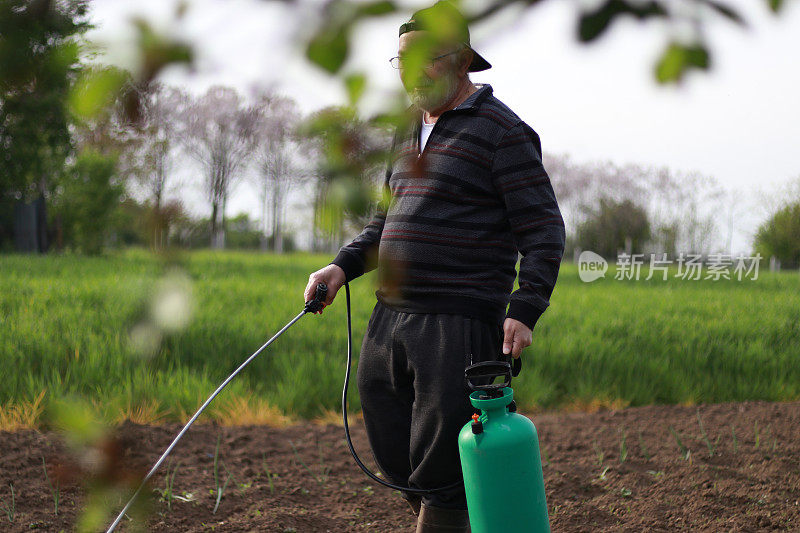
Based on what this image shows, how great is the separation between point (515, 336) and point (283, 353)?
2.65m

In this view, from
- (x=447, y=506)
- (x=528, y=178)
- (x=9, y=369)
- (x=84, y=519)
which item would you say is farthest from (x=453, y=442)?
(x=9, y=369)

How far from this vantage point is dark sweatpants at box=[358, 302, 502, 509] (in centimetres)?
170

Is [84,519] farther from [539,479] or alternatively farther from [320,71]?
[539,479]

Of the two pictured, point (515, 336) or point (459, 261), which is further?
point (459, 261)

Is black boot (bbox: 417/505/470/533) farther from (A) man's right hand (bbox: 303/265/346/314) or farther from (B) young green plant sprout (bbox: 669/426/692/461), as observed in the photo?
(B) young green plant sprout (bbox: 669/426/692/461)

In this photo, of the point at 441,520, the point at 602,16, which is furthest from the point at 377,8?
the point at 441,520

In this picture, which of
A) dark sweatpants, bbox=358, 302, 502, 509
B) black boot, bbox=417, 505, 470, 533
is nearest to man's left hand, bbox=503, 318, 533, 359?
dark sweatpants, bbox=358, 302, 502, 509

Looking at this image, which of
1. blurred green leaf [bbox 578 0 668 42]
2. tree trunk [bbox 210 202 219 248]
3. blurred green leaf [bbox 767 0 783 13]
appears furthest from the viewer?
blurred green leaf [bbox 767 0 783 13]

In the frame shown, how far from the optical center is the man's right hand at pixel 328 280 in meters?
1.86

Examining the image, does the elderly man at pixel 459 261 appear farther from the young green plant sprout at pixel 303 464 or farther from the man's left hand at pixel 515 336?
the young green plant sprout at pixel 303 464

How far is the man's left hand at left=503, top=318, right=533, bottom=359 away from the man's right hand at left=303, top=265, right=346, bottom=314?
0.52 meters

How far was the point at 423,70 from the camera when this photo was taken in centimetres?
61

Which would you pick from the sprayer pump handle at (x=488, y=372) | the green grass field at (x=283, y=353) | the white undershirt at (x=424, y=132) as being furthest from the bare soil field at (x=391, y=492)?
the white undershirt at (x=424, y=132)

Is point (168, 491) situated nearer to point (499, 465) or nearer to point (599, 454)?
point (499, 465)
